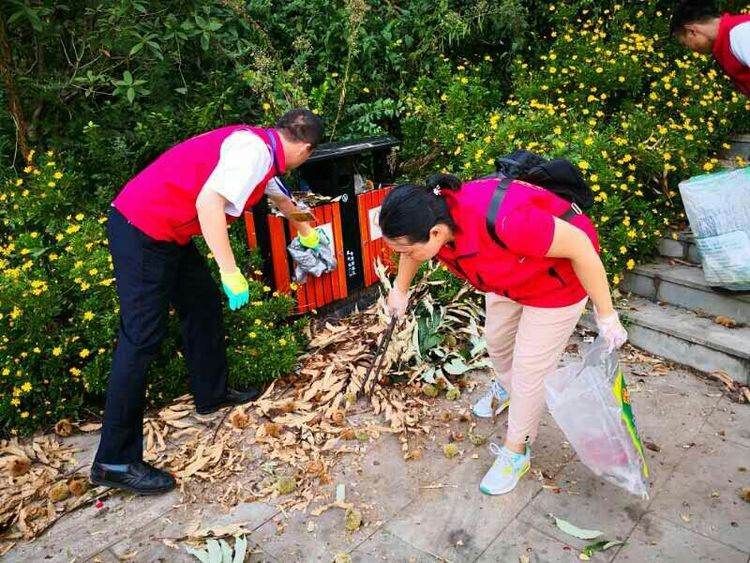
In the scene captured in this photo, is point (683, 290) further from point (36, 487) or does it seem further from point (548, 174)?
point (36, 487)

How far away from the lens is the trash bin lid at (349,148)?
3.91 metres

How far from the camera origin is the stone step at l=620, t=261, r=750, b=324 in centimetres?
373

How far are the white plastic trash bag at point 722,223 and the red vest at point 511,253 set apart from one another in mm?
1718

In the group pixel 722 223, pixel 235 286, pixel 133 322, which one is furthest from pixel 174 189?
pixel 722 223

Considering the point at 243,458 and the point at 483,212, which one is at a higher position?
the point at 483,212

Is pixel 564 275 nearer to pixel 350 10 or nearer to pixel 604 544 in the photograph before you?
pixel 604 544

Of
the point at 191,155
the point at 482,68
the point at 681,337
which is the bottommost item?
the point at 681,337

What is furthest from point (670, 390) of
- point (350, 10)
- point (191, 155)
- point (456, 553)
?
point (350, 10)

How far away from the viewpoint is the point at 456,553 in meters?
2.35

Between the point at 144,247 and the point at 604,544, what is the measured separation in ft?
7.42

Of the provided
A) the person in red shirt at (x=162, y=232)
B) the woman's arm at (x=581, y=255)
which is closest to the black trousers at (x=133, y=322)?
the person in red shirt at (x=162, y=232)

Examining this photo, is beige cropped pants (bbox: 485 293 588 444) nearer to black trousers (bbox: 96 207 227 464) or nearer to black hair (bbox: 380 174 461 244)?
black hair (bbox: 380 174 461 244)

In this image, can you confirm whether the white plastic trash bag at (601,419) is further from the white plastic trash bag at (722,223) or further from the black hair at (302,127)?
the white plastic trash bag at (722,223)

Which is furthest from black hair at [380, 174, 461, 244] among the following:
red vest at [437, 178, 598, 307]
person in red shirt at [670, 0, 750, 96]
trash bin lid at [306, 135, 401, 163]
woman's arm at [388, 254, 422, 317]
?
person in red shirt at [670, 0, 750, 96]
